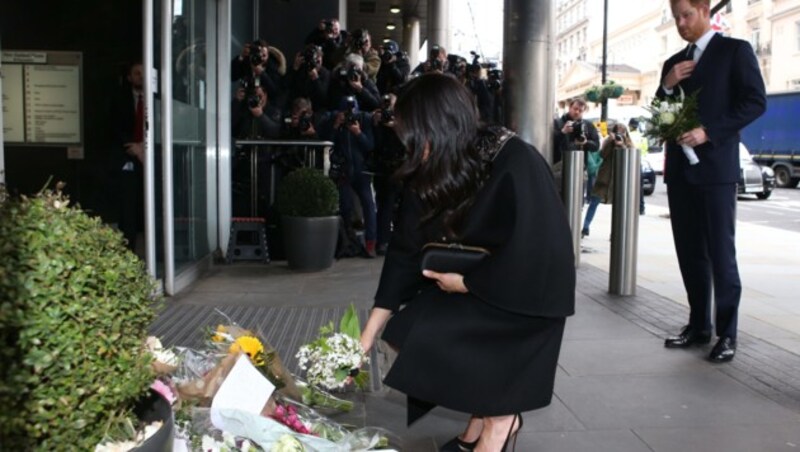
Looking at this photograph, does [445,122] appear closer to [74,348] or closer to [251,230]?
[74,348]

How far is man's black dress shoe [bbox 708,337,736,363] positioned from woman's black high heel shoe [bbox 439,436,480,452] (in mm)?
2202

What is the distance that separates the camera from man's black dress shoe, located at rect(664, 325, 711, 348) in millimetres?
5480

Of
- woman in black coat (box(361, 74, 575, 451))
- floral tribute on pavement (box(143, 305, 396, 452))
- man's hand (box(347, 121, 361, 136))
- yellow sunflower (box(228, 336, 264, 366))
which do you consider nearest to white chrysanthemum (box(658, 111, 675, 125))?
woman in black coat (box(361, 74, 575, 451))

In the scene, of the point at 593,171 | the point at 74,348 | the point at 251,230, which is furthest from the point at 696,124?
the point at 593,171

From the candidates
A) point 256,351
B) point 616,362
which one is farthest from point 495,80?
point 256,351

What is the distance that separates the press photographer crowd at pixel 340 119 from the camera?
9.55 m

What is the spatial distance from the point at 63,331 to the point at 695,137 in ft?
13.5

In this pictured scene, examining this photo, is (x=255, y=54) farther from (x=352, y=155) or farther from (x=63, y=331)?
(x=63, y=331)

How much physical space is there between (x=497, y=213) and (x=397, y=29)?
2718cm

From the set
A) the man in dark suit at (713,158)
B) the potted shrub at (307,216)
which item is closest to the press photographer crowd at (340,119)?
the potted shrub at (307,216)

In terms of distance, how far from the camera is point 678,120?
511 cm

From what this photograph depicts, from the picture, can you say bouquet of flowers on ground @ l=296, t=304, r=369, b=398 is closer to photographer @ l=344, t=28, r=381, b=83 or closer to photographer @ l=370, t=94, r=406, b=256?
photographer @ l=370, t=94, r=406, b=256

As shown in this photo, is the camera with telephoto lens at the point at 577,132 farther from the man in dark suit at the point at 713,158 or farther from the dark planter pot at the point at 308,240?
the man in dark suit at the point at 713,158

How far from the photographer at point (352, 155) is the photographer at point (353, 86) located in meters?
0.32
